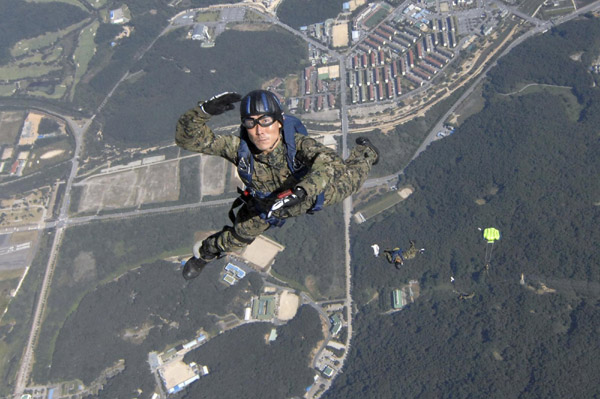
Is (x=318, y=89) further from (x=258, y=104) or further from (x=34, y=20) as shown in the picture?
(x=258, y=104)

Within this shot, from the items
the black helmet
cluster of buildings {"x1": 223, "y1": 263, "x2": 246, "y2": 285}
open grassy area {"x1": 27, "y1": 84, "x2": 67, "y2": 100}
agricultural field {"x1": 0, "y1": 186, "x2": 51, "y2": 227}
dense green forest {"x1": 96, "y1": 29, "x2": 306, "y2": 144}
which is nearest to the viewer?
the black helmet

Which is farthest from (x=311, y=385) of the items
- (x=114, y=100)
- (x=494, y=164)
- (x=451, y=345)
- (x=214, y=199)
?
(x=114, y=100)

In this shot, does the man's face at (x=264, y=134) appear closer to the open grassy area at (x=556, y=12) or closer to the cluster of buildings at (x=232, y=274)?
the cluster of buildings at (x=232, y=274)

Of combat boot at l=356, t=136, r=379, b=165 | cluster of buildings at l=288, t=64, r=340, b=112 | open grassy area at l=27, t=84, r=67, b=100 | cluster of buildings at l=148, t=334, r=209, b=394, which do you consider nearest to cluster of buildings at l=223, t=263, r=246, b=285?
cluster of buildings at l=148, t=334, r=209, b=394

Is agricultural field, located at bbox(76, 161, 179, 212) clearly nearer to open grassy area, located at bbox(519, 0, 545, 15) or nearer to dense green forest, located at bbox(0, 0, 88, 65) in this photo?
dense green forest, located at bbox(0, 0, 88, 65)

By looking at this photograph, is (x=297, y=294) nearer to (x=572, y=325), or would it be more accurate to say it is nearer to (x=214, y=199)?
(x=214, y=199)

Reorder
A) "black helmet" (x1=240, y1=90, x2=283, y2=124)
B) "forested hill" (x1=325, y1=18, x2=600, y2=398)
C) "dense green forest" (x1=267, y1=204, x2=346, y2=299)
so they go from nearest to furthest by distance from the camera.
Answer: "black helmet" (x1=240, y1=90, x2=283, y2=124) → "forested hill" (x1=325, y1=18, x2=600, y2=398) → "dense green forest" (x1=267, y1=204, x2=346, y2=299)
